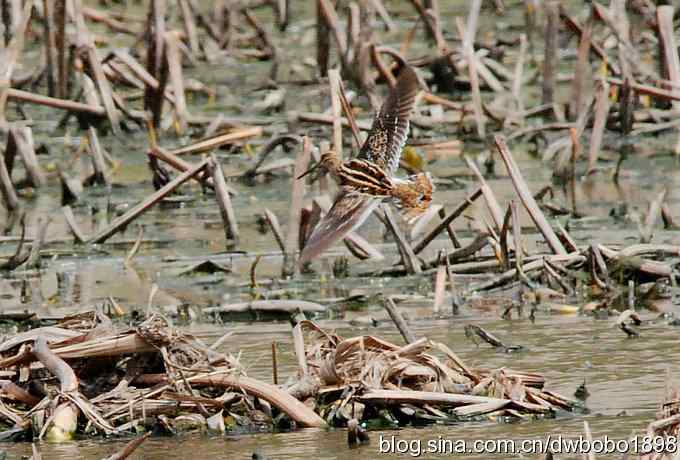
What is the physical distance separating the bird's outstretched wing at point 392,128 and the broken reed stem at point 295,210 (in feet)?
3.14

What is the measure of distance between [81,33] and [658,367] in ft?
22.3

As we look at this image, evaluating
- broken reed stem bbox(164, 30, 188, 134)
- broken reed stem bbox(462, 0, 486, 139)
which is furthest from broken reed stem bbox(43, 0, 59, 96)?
broken reed stem bbox(462, 0, 486, 139)

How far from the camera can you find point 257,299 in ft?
25.1

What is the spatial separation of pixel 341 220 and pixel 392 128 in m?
0.89

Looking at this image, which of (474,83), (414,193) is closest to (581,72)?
(474,83)

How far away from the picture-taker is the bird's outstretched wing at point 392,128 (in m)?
6.80

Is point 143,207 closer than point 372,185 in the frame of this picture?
No

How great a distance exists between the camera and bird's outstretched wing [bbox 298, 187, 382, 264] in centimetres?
607

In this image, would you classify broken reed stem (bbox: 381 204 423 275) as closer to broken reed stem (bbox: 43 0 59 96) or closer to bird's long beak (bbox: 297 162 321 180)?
bird's long beak (bbox: 297 162 321 180)

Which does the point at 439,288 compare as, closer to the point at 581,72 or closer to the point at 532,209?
the point at 532,209

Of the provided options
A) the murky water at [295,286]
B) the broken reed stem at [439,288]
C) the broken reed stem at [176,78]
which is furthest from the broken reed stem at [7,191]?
the broken reed stem at [439,288]

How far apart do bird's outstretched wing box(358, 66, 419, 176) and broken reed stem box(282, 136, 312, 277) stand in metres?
0.96

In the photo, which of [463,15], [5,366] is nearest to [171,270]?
[5,366]

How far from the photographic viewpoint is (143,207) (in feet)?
28.7
